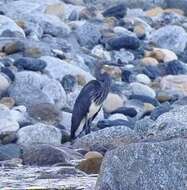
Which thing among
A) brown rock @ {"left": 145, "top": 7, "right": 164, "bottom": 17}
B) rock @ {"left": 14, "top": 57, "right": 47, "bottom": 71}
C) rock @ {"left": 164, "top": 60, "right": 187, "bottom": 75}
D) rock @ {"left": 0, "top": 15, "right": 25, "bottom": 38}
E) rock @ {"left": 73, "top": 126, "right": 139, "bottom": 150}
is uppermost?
rock @ {"left": 73, "top": 126, "right": 139, "bottom": 150}

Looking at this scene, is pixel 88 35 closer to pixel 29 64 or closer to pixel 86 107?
pixel 29 64

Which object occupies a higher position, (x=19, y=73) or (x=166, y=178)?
(x=166, y=178)

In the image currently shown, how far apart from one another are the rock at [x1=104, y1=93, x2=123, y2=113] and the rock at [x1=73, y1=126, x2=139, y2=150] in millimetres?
5152

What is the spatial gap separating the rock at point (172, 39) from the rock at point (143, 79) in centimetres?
341

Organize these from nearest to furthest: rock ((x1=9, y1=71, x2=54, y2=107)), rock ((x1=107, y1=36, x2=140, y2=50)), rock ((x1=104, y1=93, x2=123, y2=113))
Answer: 1. rock ((x1=9, y1=71, x2=54, y2=107))
2. rock ((x1=104, y1=93, x2=123, y2=113))
3. rock ((x1=107, y1=36, x2=140, y2=50))

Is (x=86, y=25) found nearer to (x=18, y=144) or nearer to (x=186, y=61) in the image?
(x=186, y=61)

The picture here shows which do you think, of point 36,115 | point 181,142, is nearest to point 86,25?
point 36,115

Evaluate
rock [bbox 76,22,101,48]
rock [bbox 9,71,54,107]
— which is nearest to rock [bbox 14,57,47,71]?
rock [bbox 9,71,54,107]

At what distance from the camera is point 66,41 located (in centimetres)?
2175

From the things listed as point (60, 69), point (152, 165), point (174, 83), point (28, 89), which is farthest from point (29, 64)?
point (152, 165)

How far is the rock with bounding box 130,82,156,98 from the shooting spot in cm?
1886

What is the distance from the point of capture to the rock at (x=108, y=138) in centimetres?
1159

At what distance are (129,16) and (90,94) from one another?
43.9 feet

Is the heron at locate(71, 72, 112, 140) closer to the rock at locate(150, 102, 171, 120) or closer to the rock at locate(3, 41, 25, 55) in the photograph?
the rock at locate(150, 102, 171, 120)
